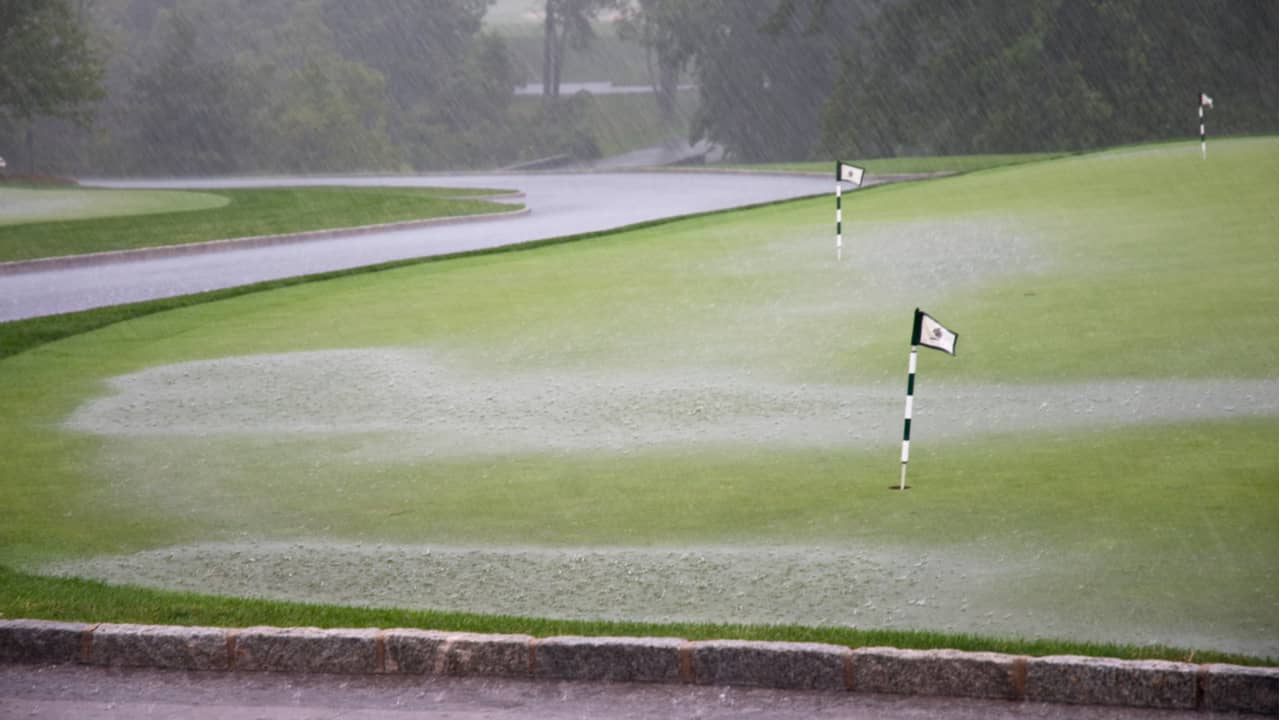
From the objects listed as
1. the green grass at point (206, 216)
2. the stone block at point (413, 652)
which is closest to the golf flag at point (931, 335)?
the stone block at point (413, 652)

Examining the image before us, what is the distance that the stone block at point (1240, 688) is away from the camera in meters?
5.56

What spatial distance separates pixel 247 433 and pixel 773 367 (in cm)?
443

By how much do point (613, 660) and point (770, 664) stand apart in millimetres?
638

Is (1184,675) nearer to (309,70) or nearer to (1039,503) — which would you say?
(1039,503)

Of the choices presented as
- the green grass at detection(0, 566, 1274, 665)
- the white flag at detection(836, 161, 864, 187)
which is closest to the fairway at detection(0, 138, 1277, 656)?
the green grass at detection(0, 566, 1274, 665)

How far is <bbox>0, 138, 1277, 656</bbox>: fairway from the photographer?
7238 mm

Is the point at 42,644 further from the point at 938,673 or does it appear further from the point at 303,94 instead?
the point at 303,94

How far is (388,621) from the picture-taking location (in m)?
6.75

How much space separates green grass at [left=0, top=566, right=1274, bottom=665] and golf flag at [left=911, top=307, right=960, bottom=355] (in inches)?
103

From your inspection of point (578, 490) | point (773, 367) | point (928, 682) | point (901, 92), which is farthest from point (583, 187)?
point (928, 682)

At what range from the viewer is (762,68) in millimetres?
80625

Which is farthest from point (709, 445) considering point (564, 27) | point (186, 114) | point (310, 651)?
point (564, 27)

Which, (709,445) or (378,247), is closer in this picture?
(709,445)

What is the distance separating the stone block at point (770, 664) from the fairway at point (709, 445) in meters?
0.73
